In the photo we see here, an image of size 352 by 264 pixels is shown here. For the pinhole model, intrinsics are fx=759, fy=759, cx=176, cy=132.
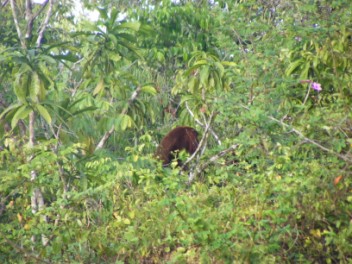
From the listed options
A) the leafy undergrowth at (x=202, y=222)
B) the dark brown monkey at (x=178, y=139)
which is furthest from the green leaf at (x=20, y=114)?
the dark brown monkey at (x=178, y=139)

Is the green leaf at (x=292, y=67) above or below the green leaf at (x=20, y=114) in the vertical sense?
above

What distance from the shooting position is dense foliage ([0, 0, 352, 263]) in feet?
12.4

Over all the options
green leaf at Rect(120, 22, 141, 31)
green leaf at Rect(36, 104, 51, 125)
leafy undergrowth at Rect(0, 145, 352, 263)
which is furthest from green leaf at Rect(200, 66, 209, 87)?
green leaf at Rect(36, 104, 51, 125)

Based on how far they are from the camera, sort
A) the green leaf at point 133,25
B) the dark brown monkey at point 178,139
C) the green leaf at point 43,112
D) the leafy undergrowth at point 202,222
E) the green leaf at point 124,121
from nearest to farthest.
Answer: the leafy undergrowth at point 202,222
the green leaf at point 43,112
the green leaf at point 133,25
the green leaf at point 124,121
the dark brown monkey at point 178,139

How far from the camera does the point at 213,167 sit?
5.16 metres

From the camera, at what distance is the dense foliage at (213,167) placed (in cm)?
379

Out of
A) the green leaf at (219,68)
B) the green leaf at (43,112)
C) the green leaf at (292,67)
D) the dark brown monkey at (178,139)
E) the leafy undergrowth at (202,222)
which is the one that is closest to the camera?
the leafy undergrowth at (202,222)

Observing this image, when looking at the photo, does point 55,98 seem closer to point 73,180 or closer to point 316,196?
point 73,180

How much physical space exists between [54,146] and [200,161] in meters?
0.99

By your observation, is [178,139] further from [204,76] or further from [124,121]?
[204,76]

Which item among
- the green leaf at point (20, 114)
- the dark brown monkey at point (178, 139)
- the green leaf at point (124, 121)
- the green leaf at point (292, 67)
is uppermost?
the green leaf at point (292, 67)

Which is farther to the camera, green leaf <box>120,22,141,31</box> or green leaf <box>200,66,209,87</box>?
green leaf <box>200,66,209,87</box>

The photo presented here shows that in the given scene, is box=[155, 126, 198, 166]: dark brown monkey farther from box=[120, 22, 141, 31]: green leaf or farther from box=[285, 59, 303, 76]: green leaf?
box=[285, 59, 303, 76]: green leaf

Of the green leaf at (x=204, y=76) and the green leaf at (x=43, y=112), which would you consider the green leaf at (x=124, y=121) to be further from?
the green leaf at (x=43, y=112)
